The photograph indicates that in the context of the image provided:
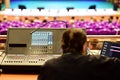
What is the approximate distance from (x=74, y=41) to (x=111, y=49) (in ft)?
2.85

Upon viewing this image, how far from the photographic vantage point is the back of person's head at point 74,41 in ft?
7.47

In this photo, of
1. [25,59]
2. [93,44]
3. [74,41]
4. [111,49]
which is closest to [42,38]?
[25,59]

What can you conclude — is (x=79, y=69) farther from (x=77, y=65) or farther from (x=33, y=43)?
(x=33, y=43)

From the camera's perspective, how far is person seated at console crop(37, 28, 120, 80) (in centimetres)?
223

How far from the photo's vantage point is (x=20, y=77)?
2.99 meters

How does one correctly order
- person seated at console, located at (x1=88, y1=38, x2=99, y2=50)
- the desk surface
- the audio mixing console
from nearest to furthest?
the desk surface
the audio mixing console
person seated at console, located at (x1=88, y1=38, x2=99, y2=50)

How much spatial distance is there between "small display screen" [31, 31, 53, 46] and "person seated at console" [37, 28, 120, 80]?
96 centimetres

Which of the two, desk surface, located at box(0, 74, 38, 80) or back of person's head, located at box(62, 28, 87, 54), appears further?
desk surface, located at box(0, 74, 38, 80)

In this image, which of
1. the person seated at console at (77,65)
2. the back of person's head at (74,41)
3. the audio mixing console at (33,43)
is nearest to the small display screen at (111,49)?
the audio mixing console at (33,43)

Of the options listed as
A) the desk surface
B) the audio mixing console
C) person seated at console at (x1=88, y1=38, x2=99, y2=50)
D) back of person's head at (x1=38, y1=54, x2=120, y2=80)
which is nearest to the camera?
back of person's head at (x1=38, y1=54, x2=120, y2=80)

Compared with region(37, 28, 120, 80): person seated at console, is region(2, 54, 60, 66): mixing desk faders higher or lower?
lower

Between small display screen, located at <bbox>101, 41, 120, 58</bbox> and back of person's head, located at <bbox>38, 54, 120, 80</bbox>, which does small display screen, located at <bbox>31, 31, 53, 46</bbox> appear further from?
back of person's head, located at <bbox>38, 54, 120, 80</bbox>

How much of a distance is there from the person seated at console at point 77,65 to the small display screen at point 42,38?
96 cm

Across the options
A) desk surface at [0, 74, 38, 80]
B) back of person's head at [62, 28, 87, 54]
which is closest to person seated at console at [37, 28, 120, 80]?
back of person's head at [62, 28, 87, 54]
